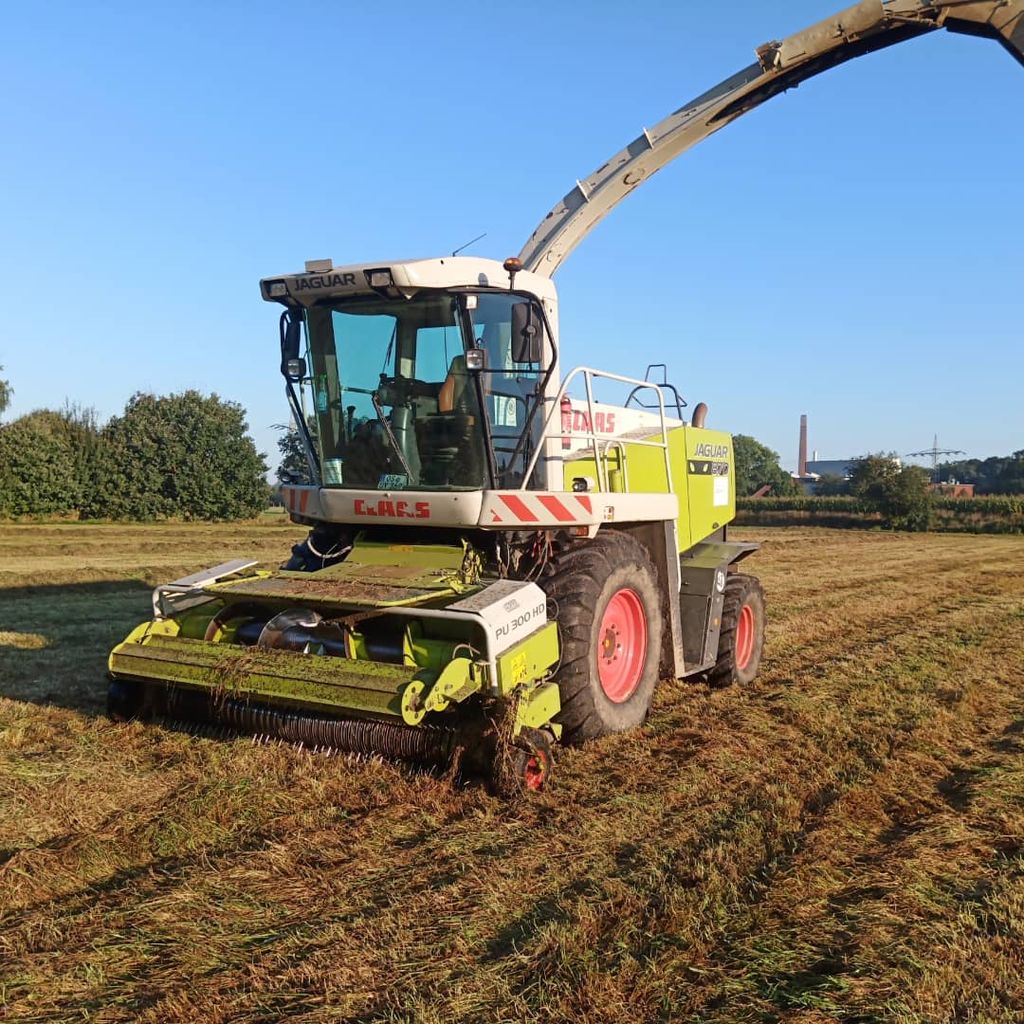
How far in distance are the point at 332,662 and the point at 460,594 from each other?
77 centimetres

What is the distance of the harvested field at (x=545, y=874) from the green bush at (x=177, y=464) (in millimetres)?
32739

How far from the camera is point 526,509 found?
206 inches

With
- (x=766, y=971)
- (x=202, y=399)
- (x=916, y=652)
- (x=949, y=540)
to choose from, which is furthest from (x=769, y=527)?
(x=766, y=971)

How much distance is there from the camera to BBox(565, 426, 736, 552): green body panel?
6.41m

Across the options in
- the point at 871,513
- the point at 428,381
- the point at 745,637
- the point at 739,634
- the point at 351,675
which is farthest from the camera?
the point at 871,513

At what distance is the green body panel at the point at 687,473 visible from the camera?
21.0 feet

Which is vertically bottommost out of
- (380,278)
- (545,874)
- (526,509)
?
(545,874)

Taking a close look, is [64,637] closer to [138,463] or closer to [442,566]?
[442,566]

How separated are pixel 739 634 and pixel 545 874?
4234mm

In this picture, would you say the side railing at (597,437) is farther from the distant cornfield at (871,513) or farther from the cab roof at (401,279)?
the distant cornfield at (871,513)

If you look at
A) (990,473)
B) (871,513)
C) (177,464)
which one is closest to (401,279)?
(871,513)

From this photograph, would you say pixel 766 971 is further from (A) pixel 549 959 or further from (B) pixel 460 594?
(B) pixel 460 594

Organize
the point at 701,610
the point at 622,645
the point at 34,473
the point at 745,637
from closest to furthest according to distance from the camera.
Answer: the point at 622,645 → the point at 701,610 → the point at 745,637 → the point at 34,473

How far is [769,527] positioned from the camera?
35875 mm
